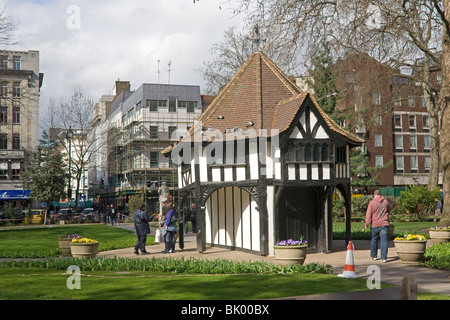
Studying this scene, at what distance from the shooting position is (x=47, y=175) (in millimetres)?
47969

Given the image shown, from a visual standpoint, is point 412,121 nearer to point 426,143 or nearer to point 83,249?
point 426,143

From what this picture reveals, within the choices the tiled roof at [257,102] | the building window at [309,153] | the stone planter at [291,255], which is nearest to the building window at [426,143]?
the tiled roof at [257,102]

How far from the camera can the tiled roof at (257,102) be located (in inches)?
765

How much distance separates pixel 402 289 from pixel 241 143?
11.8 metres

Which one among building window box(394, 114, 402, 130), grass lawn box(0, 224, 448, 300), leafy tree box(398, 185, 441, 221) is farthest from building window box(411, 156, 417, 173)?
grass lawn box(0, 224, 448, 300)

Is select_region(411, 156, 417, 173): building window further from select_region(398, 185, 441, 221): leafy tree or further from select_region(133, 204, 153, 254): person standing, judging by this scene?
select_region(133, 204, 153, 254): person standing

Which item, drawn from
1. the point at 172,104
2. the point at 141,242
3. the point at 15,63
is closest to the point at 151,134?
the point at 172,104

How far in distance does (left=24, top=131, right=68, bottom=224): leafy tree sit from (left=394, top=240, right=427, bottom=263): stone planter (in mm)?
39258

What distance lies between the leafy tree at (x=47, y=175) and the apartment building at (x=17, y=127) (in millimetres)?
9838

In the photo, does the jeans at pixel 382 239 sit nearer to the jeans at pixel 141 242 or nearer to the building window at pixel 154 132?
the jeans at pixel 141 242

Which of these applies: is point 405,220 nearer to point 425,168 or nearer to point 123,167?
point 425,168

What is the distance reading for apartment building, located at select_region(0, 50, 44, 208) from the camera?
5856cm

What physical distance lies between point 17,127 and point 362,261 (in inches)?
2129

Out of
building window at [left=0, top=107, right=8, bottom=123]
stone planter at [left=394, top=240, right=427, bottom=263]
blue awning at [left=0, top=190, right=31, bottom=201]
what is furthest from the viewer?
building window at [left=0, top=107, right=8, bottom=123]
